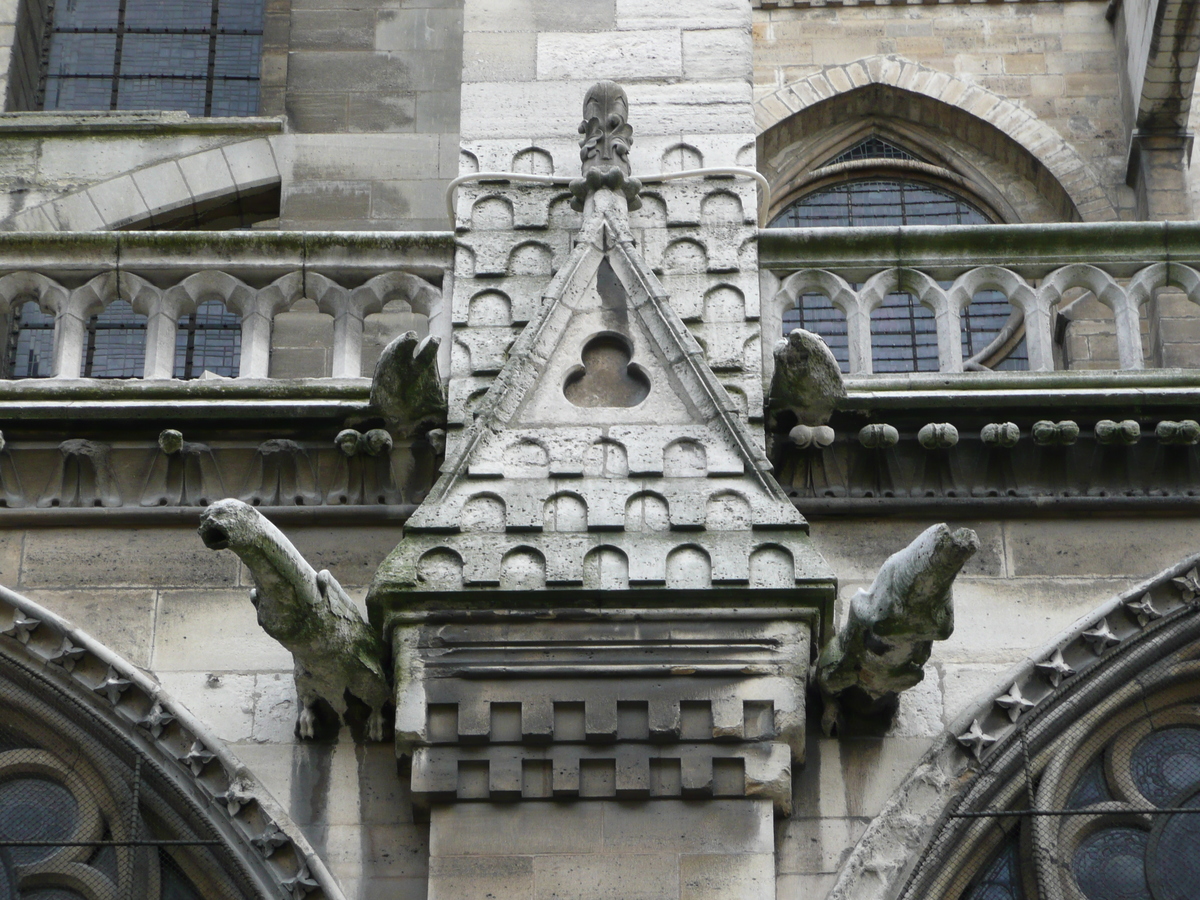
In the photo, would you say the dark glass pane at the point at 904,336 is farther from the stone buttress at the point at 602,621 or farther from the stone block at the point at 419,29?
the stone buttress at the point at 602,621

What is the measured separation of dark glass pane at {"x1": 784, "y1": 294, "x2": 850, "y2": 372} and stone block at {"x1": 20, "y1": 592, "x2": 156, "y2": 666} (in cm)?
547

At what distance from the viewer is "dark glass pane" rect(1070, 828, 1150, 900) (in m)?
8.11

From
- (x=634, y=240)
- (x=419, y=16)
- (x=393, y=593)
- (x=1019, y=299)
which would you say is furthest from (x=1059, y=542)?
(x=419, y=16)

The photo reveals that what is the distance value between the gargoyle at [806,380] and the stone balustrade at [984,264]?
2.12 ft

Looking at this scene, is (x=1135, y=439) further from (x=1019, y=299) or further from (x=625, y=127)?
(x=625, y=127)

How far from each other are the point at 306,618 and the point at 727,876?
1643 mm

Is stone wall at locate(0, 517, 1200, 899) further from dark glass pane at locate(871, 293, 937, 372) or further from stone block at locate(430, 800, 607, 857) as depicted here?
dark glass pane at locate(871, 293, 937, 372)

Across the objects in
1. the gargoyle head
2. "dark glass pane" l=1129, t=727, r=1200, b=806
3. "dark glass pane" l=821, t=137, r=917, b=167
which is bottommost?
"dark glass pane" l=1129, t=727, r=1200, b=806

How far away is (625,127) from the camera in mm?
9336

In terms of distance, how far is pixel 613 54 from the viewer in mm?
9836

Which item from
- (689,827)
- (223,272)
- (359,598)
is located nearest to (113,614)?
(359,598)

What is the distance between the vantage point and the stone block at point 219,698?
8.19 metres

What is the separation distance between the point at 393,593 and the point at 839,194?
6948mm

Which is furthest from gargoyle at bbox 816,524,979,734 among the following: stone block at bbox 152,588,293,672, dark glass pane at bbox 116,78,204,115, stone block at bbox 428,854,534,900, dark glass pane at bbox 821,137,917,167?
dark glass pane at bbox 116,78,204,115
